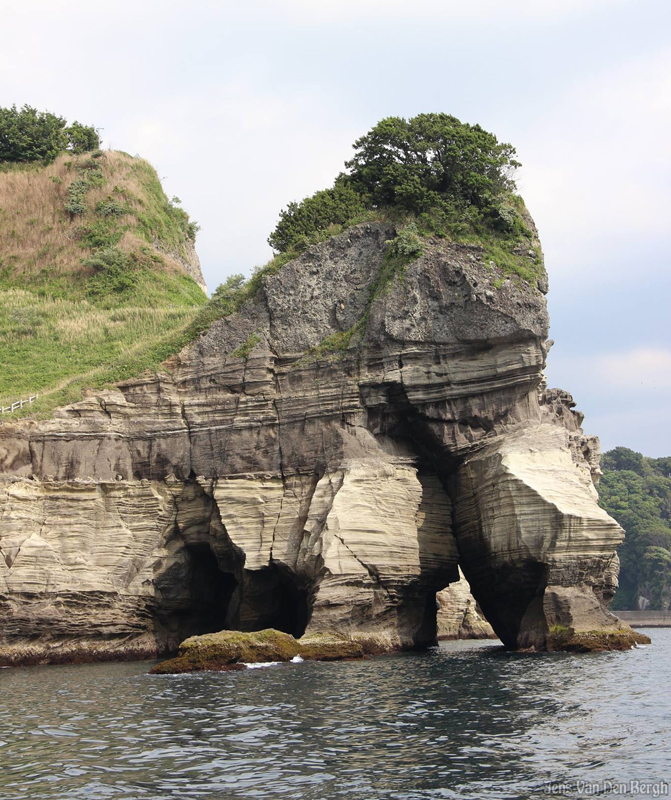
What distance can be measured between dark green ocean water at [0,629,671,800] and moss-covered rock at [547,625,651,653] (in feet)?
16.3

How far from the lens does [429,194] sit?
44.0 metres

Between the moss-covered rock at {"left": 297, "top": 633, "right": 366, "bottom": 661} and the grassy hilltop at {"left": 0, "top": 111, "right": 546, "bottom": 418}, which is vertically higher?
the grassy hilltop at {"left": 0, "top": 111, "right": 546, "bottom": 418}

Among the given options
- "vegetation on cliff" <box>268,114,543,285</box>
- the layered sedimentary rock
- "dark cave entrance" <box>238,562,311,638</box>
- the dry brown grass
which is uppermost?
the dry brown grass

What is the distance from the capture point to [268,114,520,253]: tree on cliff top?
4412cm

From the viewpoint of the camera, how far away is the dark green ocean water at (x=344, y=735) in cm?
1570

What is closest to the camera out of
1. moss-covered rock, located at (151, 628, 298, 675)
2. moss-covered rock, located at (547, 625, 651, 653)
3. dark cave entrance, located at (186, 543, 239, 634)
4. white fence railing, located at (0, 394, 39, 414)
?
moss-covered rock, located at (151, 628, 298, 675)

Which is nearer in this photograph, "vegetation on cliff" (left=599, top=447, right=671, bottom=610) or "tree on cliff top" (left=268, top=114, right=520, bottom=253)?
"tree on cliff top" (left=268, top=114, right=520, bottom=253)

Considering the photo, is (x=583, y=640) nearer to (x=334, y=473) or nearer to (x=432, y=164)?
(x=334, y=473)

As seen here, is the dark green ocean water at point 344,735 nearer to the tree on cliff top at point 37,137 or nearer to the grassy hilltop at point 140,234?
the grassy hilltop at point 140,234

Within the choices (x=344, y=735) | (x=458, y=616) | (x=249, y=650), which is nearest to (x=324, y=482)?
(x=249, y=650)

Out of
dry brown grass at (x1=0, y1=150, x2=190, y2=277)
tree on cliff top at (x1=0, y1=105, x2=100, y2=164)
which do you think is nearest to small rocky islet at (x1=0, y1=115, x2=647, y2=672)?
dry brown grass at (x1=0, y1=150, x2=190, y2=277)

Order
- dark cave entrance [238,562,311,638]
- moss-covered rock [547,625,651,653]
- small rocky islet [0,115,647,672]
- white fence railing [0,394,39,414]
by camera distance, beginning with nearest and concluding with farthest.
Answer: moss-covered rock [547,625,651,653] → small rocky islet [0,115,647,672] → dark cave entrance [238,562,311,638] → white fence railing [0,394,39,414]

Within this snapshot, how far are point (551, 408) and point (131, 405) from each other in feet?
62.9

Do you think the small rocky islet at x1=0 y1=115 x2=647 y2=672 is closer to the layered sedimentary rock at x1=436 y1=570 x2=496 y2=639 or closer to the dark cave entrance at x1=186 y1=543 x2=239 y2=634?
the dark cave entrance at x1=186 y1=543 x2=239 y2=634
